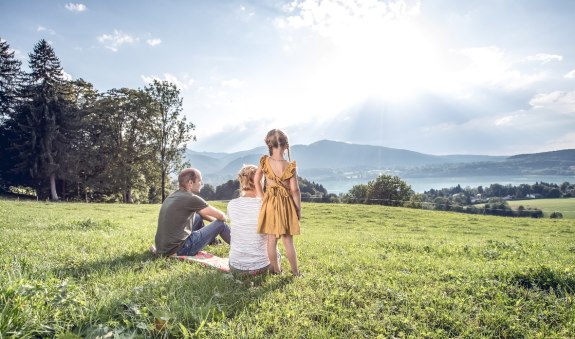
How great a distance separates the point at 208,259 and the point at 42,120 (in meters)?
40.7

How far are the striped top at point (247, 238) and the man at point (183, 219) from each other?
130 cm

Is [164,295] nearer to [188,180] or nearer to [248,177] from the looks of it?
[248,177]

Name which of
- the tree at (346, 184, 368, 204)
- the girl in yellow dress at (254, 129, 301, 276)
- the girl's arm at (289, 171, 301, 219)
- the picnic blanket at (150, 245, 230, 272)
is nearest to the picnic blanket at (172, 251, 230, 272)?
the picnic blanket at (150, 245, 230, 272)

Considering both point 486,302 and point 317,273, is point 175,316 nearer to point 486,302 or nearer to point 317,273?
point 317,273

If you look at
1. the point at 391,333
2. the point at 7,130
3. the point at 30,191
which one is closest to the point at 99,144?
the point at 7,130

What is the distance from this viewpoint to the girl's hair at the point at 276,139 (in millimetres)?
5639

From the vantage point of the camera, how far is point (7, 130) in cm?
3831

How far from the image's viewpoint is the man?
21.9 ft

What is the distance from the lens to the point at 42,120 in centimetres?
3666

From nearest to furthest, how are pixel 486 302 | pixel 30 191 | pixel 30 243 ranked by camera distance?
pixel 486 302 → pixel 30 243 → pixel 30 191

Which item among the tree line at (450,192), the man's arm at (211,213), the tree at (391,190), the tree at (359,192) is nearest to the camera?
the man's arm at (211,213)

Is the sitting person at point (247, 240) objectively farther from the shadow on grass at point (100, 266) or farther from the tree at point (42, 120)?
the tree at point (42, 120)

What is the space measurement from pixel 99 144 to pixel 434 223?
130ft

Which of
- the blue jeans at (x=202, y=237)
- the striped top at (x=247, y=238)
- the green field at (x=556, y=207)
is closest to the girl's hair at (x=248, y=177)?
the striped top at (x=247, y=238)
